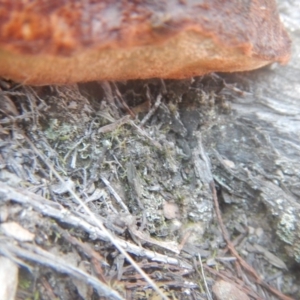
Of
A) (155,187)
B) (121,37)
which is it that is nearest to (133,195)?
(155,187)

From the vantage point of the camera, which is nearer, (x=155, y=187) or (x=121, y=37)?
(x=121, y=37)

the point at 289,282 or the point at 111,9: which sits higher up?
the point at 111,9

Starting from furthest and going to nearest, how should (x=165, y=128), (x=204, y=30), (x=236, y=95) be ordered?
(x=236, y=95) < (x=165, y=128) < (x=204, y=30)

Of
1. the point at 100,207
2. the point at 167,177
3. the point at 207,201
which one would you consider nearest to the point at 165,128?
the point at 167,177

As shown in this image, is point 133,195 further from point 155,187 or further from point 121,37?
point 121,37

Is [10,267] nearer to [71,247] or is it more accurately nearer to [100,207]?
[71,247]

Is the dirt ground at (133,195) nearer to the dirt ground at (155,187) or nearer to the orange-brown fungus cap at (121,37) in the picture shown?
the dirt ground at (155,187)

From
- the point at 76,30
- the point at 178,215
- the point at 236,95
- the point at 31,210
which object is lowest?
the point at 178,215

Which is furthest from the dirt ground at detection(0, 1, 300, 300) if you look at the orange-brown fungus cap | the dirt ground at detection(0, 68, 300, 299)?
the orange-brown fungus cap
